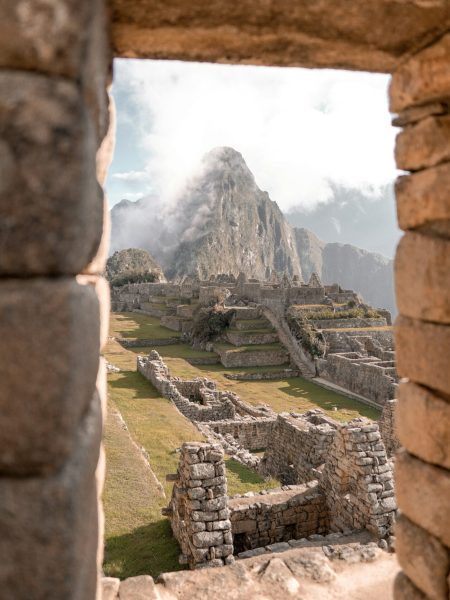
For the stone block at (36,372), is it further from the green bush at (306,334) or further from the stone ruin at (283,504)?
the green bush at (306,334)

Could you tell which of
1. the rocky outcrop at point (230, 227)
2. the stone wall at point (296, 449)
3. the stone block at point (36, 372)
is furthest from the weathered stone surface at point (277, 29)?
the rocky outcrop at point (230, 227)

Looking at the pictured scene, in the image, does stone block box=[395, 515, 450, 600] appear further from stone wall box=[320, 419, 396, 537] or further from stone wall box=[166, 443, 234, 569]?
stone wall box=[320, 419, 396, 537]

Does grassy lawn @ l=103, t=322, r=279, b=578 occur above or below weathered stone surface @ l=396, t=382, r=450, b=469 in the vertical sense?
below

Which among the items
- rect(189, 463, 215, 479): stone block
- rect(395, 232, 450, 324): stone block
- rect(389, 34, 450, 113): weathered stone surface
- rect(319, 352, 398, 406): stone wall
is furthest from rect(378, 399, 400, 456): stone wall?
rect(389, 34, 450, 113): weathered stone surface

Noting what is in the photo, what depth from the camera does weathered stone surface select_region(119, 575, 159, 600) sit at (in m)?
4.39

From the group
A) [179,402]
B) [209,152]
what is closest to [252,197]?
[209,152]

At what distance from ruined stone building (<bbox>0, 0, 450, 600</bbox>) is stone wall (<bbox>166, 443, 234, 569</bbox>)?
4.42 metres

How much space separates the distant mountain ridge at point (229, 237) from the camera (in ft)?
492

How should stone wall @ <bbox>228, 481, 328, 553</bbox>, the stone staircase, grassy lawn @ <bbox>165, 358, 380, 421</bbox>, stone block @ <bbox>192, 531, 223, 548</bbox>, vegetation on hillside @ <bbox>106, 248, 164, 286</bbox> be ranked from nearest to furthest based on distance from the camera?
stone block @ <bbox>192, 531, 223, 548</bbox> < stone wall @ <bbox>228, 481, 328, 553</bbox> < grassy lawn @ <bbox>165, 358, 380, 421</bbox> < the stone staircase < vegetation on hillside @ <bbox>106, 248, 164, 286</bbox>

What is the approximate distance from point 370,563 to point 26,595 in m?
5.27

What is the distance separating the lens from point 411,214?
266 cm

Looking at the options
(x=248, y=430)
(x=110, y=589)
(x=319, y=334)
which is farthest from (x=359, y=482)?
(x=319, y=334)

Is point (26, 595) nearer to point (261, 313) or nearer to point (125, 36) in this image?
point (125, 36)

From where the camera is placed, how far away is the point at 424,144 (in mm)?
2561
